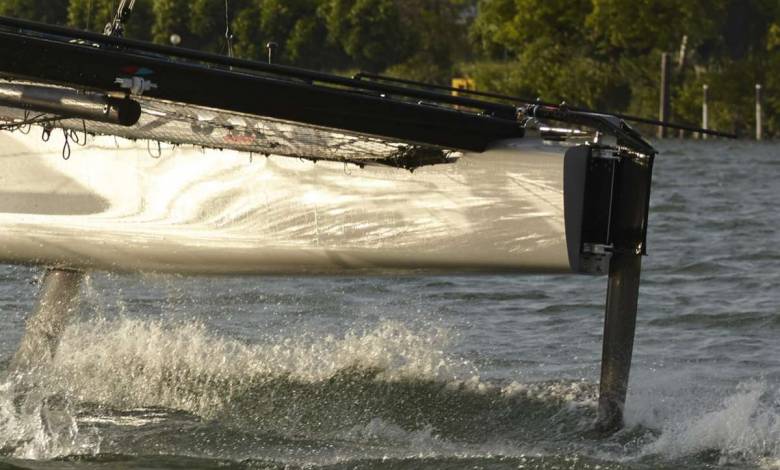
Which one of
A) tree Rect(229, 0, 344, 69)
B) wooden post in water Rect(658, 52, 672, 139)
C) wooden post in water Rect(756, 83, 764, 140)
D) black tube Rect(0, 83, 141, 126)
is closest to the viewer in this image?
black tube Rect(0, 83, 141, 126)

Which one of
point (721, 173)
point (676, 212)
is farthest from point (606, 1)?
point (676, 212)

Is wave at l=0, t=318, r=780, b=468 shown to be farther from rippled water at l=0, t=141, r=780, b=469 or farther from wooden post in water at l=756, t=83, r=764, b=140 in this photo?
wooden post in water at l=756, t=83, r=764, b=140

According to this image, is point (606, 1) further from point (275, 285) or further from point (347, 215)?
point (347, 215)

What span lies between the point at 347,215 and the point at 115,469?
1.02 metres

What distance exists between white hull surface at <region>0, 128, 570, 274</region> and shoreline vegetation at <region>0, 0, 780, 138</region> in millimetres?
27435

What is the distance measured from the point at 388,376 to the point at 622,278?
4.41ft

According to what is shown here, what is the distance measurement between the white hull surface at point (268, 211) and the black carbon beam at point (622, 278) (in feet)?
0.63

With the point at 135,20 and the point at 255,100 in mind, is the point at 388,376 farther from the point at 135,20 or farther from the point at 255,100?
the point at 135,20

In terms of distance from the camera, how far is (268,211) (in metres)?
5.40

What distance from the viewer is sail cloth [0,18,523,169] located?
13.8ft

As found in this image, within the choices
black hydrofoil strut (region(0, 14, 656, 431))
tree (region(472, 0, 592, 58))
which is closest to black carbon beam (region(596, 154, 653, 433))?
black hydrofoil strut (region(0, 14, 656, 431))

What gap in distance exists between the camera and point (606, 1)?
3916 centimetres

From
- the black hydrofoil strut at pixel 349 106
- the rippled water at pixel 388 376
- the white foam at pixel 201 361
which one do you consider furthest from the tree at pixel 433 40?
the black hydrofoil strut at pixel 349 106

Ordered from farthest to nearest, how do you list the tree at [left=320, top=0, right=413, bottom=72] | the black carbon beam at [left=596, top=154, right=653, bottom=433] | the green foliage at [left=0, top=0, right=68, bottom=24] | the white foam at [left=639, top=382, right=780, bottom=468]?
the tree at [left=320, top=0, right=413, bottom=72] < the green foliage at [left=0, top=0, right=68, bottom=24] < the white foam at [left=639, top=382, right=780, bottom=468] < the black carbon beam at [left=596, top=154, right=653, bottom=433]
